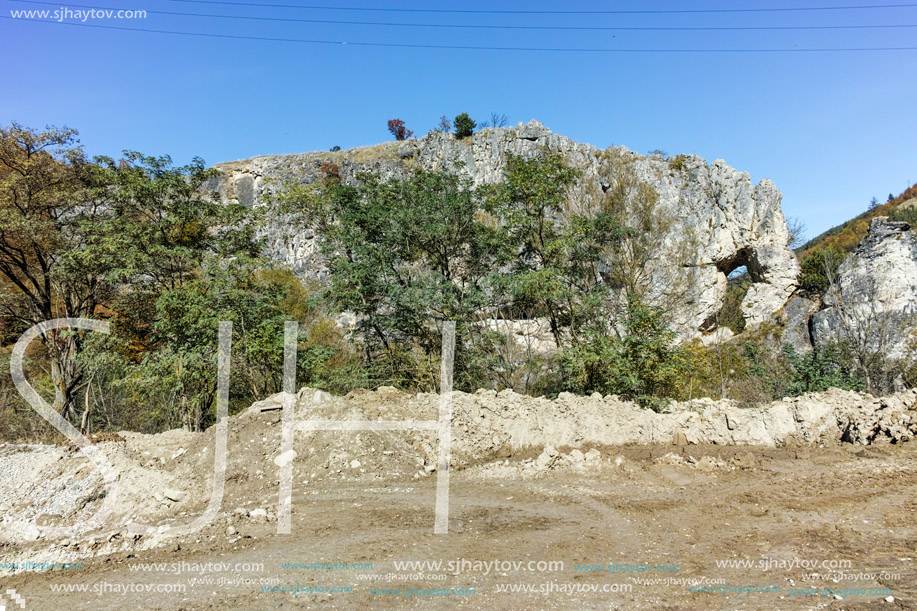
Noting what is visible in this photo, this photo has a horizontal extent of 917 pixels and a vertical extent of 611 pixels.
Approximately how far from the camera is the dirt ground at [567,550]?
4.33m

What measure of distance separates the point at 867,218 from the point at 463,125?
5049 cm

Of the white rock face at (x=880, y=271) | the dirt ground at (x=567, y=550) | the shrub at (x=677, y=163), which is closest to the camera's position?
the dirt ground at (x=567, y=550)

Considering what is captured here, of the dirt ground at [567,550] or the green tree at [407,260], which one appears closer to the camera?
the dirt ground at [567,550]

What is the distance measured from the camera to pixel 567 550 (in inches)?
205

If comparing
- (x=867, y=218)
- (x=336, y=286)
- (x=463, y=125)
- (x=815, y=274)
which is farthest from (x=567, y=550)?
(x=867, y=218)

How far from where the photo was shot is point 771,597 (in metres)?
4.15

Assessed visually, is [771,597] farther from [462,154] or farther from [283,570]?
[462,154]

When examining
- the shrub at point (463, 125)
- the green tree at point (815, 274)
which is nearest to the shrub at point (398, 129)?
the shrub at point (463, 125)

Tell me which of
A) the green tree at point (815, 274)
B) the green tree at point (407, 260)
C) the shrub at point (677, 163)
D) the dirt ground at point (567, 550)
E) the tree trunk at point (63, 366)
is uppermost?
the shrub at point (677, 163)

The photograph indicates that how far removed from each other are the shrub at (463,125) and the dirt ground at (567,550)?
41.5 metres

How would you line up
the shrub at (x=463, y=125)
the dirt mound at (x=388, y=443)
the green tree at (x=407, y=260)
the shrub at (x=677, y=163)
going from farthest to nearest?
the shrub at (x=463, y=125), the shrub at (x=677, y=163), the green tree at (x=407, y=260), the dirt mound at (x=388, y=443)

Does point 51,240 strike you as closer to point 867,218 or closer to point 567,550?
point 567,550

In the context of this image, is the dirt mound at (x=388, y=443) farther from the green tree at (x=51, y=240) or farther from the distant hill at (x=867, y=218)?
the distant hill at (x=867, y=218)

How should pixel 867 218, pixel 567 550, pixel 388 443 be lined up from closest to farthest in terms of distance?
pixel 567 550
pixel 388 443
pixel 867 218
